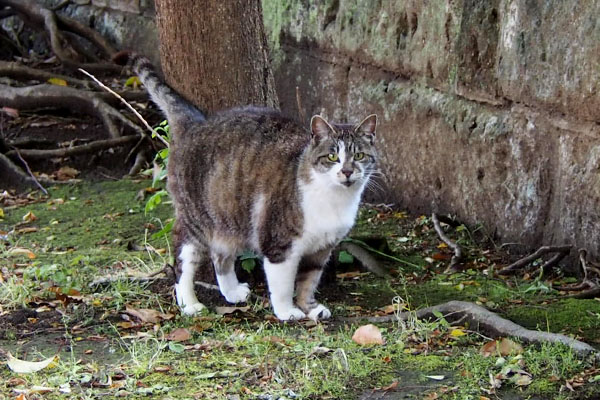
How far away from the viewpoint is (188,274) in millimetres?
5371

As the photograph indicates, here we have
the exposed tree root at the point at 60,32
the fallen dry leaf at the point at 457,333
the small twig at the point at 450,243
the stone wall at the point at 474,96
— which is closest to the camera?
the fallen dry leaf at the point at 457,333

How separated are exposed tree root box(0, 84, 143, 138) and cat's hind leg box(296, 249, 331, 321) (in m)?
4.54

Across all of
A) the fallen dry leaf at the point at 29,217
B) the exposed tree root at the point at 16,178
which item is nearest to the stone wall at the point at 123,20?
the exposed tree root at the point at 16,178

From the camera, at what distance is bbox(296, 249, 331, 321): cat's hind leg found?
525cm

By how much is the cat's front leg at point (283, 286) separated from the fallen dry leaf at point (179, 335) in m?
0.55

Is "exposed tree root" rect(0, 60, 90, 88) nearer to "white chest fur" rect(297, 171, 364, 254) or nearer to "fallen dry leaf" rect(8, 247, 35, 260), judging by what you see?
"fallen dry leaf" rect(8, 247, 35, 260)

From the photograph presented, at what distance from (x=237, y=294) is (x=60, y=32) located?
6397 mm

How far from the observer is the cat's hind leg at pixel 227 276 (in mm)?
5438

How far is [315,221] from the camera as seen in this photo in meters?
5.03

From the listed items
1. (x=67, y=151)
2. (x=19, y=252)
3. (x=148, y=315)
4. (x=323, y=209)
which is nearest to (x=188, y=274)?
(x=148, y=315)

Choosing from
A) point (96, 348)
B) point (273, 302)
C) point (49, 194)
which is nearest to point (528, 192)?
point (273, 302)

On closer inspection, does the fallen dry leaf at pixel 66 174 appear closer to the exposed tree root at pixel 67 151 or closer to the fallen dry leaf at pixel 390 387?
the exposed tree root at pixel 67 151

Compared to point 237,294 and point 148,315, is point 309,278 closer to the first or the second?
point 237,294

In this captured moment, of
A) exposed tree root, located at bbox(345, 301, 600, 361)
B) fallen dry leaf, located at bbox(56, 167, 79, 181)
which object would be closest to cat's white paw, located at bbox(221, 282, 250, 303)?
exposed tree root, located at bbox(345, 301, 600, 361)
